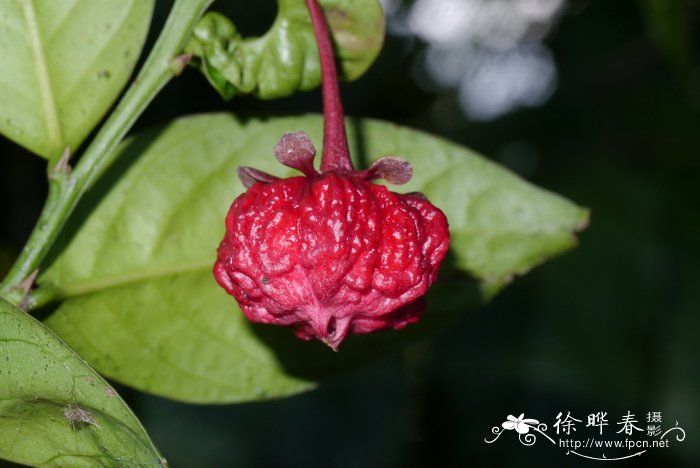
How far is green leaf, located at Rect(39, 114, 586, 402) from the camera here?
1.34m

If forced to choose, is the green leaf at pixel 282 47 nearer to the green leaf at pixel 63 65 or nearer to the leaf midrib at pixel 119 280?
the green leaf at pixel 63 65

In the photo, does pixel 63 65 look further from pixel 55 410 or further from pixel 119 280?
pixel 55 410

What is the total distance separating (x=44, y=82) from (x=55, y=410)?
1.69ft

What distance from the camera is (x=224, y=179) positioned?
1.41 m

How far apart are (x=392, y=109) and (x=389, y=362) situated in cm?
81

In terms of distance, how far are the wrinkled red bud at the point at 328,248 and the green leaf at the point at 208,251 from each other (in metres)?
0.24

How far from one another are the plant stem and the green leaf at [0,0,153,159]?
0.06m

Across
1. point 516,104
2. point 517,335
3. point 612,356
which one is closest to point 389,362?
point 517,335

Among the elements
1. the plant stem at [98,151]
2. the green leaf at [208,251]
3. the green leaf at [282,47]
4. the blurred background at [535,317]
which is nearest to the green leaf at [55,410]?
the plant stem at [98,151]

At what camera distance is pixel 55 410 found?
0.96 metres

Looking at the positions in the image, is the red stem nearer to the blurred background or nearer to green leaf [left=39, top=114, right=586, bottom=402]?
green leaf [left=39, top=114, right=586, bottom=402]

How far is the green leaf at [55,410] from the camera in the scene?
0.90 m

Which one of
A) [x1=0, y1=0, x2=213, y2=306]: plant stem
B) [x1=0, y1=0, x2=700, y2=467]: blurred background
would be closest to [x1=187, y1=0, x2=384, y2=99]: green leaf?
[x1=0, y1=0, x2=213, y2=306]: plant stem

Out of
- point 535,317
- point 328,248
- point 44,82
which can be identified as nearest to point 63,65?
point 44,82
